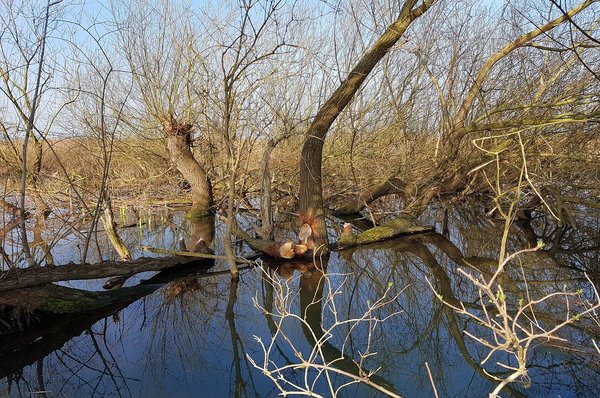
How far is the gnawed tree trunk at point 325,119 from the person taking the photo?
6.73 meters

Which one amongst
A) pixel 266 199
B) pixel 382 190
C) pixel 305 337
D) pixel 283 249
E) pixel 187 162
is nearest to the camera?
pixel 305 337

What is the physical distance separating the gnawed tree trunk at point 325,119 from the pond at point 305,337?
705 mm

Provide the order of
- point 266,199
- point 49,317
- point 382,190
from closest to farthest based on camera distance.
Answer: point 49,317 < point 266,199 < point 382,190

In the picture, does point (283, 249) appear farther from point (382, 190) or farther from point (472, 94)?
point (472, 94)

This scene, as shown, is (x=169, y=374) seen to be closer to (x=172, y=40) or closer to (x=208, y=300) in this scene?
(x=208, y=300)

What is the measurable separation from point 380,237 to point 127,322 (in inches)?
193

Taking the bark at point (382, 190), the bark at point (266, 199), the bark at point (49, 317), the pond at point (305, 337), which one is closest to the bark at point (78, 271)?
the bark at point (49, 317)

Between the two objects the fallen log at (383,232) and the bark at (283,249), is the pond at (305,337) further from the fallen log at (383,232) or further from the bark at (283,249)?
the fallen log at (383,232)

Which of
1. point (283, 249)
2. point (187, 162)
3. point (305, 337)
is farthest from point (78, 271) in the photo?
point (187, 162)

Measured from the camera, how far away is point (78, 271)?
4.81 m

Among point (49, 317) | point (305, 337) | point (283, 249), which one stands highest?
point (283, 249)

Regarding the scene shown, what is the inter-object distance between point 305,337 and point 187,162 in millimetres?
7615

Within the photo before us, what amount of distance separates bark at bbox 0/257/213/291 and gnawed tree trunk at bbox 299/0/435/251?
2027 millimetres

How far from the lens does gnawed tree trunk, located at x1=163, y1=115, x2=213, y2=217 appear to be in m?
11.1
